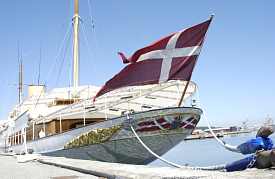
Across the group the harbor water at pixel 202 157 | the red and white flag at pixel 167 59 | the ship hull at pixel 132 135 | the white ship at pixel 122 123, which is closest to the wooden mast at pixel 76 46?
the white ship at pixel 122 123

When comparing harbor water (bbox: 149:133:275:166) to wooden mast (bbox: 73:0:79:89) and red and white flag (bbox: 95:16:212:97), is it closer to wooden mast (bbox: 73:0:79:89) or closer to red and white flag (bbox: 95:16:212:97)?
red and white flag (bbox: 95:16:212:97)

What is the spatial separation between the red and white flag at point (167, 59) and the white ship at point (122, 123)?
88 cm

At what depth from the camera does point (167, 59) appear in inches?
521

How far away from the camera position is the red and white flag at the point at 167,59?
1293 cm

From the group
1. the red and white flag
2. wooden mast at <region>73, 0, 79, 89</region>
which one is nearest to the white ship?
the red and white flag

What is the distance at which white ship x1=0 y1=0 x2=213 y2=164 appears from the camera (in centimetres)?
1527

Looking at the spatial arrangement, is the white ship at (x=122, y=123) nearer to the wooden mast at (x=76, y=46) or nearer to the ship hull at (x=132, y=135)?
the ship hull at (x=132, y=135)

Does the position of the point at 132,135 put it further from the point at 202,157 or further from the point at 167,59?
the point at 202,157

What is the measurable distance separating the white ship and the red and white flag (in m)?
0.88

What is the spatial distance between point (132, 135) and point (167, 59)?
371 centimetres

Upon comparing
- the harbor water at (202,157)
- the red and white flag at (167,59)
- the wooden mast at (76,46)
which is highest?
the wooden mast at (76,46)

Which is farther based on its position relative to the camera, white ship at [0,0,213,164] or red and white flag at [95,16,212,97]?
white ship at [0,0,213,164]

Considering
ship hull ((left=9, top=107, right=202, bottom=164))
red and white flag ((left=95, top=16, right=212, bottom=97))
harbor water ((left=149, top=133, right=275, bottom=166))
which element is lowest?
harbor water ((left=149, top=133, right=275, bottom=166))

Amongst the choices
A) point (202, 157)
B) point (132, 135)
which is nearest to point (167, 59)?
point (132, 135)
